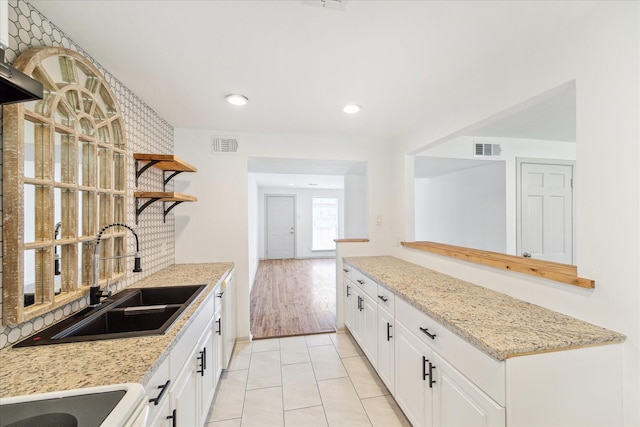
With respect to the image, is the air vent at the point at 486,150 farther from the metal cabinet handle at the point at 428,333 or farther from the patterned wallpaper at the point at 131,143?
the patterned wallpaper at the point at 131,143

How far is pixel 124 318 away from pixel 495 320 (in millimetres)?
1967

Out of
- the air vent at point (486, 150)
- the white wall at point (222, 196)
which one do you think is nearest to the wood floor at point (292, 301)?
the white wall at point (222, 196)

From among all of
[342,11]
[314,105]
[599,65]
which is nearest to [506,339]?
[599,65]

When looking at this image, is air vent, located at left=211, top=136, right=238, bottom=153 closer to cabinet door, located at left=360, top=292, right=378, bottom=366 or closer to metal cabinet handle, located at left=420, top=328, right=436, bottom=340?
cabinet door, located at left=360, top=292, right=378, bottom=366

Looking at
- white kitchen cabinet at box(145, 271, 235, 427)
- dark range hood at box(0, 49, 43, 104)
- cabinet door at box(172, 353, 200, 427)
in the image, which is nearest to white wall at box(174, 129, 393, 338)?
white kitchen cabinet at box(145, 271, 235, 427)

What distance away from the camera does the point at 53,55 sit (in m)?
1.20

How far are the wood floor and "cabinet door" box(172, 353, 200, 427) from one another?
1.58m

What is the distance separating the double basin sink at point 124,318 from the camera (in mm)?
1106

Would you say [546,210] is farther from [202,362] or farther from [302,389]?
[202,362]

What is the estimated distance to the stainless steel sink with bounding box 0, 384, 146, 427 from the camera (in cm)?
67

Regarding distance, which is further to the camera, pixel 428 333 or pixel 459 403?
pixel 428 333

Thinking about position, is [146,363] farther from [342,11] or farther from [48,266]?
[342,11]

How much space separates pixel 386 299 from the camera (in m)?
1.95

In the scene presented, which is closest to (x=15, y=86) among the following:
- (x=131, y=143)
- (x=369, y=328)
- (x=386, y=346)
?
(x=131, y=143)
